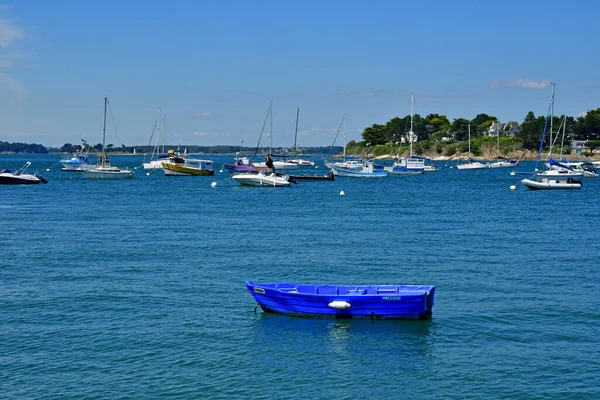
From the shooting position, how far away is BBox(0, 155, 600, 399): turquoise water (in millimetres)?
23406

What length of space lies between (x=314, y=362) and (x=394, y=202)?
59.5m

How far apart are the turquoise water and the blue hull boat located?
1.52 ft

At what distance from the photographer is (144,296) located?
109 feet

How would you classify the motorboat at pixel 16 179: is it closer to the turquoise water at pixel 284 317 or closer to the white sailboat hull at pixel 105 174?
the white sailboat hull at pixel 105 174

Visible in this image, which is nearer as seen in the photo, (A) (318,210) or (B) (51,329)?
(B) (51,329)

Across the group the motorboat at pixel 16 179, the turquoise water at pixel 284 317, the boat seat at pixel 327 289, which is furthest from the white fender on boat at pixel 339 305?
the motorboat at pixel 16 179

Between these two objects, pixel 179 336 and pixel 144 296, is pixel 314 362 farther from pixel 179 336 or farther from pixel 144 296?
pixel 144 296

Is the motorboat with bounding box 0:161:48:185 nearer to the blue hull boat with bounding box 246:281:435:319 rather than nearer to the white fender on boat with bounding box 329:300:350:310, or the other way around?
the blue hull boat with bounding box 246:281:435:319

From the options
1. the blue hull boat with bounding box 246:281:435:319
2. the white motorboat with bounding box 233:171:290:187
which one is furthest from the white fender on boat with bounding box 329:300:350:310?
the white motorboat with bounding box 233:171:290:187

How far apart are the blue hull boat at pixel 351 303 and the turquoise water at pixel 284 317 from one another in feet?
1.52

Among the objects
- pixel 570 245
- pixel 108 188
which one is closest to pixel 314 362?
pixel 570 245

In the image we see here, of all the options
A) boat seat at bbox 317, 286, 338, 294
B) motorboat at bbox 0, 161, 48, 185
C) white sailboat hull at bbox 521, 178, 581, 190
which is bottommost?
boat seat at bbox 317, 286, 338, 294

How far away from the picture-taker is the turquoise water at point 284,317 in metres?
23.4

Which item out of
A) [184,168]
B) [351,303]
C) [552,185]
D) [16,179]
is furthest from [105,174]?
[351,303]
